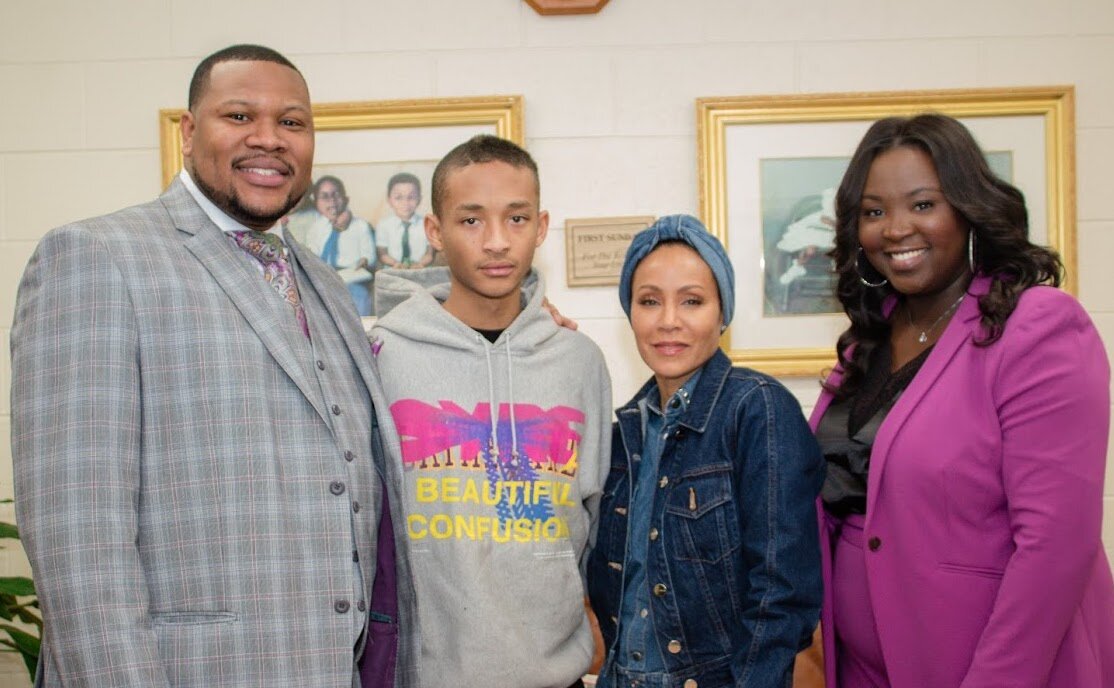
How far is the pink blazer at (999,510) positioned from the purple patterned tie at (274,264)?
3.23 ft

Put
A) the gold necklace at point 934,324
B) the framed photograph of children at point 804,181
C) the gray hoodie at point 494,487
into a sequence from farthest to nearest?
1. the framed photograph of children at point 804,181
2. the gold necklace at point 934,324
3. the gray hoodie at point 494,487

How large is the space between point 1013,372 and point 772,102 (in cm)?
118

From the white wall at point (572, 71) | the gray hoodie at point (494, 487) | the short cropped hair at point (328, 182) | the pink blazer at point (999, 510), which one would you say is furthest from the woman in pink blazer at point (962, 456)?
the short cropped hair at point (328, 182)

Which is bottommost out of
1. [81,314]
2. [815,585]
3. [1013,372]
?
[815,585]

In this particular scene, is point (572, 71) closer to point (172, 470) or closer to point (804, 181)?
point (804, 181)

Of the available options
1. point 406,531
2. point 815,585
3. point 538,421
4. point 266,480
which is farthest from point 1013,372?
point 266,480

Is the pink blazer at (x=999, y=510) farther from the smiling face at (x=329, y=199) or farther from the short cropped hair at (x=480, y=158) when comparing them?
the smiling face at (x=329, y=199)

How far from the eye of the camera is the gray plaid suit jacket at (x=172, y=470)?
3.97 ft

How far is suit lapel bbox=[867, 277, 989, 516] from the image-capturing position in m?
1.60

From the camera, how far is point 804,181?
97.7 inches

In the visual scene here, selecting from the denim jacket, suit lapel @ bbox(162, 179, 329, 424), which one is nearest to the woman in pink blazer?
the denim jacket

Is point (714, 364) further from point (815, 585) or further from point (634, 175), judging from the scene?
point (634, 175)

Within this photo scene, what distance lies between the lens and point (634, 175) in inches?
98.9

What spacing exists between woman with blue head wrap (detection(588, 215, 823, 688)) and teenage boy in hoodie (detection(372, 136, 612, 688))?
3.9 inches
